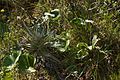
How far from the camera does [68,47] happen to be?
1738 millimetres

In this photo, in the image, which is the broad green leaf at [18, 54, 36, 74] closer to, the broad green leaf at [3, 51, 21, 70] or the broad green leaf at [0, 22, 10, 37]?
the broad green leaf at [3, 51, 21, 70]

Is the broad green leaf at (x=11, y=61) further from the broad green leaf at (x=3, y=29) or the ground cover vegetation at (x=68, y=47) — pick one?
the broad green leaf at (x=3, y=29)

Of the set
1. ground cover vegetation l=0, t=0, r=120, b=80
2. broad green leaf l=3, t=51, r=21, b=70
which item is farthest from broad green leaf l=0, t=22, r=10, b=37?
broad green leaf l=3, t=51, r=21, b=70

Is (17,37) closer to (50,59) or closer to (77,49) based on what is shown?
(50,59)

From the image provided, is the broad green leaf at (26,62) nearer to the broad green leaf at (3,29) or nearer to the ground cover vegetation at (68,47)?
the ground cover vegetation at (68,47)

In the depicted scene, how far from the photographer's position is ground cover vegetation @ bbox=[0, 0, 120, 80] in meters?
1.61

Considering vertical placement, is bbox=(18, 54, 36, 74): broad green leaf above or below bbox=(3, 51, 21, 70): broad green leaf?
below

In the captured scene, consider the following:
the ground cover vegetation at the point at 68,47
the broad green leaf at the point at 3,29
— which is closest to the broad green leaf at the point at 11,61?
the ground cover vegetation at the point at 68,47

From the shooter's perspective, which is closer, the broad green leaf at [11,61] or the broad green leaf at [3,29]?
the broad green leaf at [11,61]

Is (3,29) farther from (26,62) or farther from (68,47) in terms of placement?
(68,47)

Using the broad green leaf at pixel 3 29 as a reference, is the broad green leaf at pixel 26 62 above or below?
below

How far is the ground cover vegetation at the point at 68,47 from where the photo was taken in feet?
5.29

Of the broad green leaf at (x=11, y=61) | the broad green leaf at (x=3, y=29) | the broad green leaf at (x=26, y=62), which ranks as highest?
the broad green leaf at (x=3, y=29)

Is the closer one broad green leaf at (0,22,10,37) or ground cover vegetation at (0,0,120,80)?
ground cover vegetation at (0,0,120,80)
